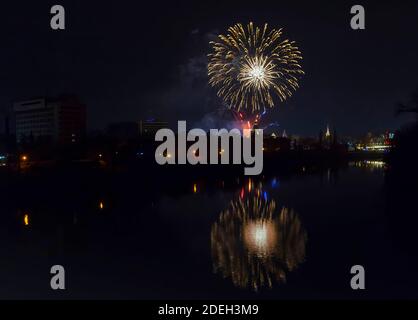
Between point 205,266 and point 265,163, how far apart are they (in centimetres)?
5076

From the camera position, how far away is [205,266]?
1305 cm

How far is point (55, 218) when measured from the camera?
2008 cm

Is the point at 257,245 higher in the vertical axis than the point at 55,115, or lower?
lower

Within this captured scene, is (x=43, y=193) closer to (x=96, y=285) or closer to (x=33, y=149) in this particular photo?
(x=96, y=285)

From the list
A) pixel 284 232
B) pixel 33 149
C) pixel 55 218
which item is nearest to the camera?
pixel 284 232

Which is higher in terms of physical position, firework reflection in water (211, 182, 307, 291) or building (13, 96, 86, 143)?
building (13, 96, 86, 143)

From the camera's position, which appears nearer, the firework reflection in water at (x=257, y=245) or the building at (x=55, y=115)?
the firework reflection in water at (x=257, y=245)

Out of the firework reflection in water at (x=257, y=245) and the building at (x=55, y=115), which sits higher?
the building at (x=55, y=115)

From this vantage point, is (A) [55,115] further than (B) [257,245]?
Yes

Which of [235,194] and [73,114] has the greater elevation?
[73,114]

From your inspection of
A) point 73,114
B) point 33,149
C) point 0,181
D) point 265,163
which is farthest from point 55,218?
point 73,114

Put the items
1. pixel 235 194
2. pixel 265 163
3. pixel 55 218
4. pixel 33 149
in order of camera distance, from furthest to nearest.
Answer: pixel 265 163
pixel 33 149
pixel 235 194
pixel 55 218

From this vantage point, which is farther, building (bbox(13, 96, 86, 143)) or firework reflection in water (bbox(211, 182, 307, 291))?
building (bbox(13, 96, 86, 143))
